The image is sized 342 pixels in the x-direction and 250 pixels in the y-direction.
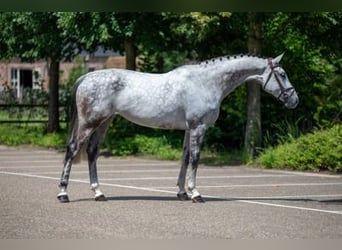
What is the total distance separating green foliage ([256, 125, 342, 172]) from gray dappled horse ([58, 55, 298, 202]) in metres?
5.23

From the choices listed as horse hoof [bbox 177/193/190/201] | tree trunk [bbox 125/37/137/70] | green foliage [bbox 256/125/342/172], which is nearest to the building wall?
tree trunk [bbox 125/37/137/70]

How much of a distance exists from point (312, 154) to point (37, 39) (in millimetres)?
9226

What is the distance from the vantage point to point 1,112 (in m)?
26.5

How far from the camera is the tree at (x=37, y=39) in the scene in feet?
60.8

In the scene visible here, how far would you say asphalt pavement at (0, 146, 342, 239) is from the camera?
6.14 metres

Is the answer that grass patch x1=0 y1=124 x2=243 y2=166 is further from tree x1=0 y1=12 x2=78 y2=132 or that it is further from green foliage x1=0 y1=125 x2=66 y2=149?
tree x1=0 y1=12 x2=78 y2=132

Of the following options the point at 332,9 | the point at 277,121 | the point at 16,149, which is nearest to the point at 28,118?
the point at 16,149

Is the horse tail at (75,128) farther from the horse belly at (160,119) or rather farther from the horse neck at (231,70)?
the horse neck at (231,70)

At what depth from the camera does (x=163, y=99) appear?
8.80 meters

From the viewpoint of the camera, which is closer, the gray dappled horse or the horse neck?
the gray dappled horse

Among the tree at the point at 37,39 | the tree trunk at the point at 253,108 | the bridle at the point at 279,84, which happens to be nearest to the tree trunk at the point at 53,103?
the tree at the point at 37,39

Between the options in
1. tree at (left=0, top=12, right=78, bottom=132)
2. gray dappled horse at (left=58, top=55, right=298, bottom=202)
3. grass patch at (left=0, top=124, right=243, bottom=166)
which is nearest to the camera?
gray dappled horse at (left=58, top=55, right=298, bottom=202)

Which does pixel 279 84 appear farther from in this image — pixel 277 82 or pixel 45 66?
pixel 45 66

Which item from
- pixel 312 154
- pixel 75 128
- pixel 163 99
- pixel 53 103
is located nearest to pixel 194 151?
pixel 163 99
